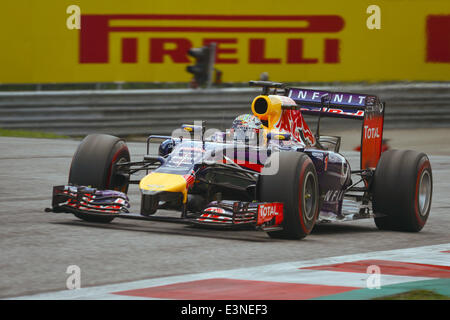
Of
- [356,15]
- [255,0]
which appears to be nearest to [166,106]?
[255,0]

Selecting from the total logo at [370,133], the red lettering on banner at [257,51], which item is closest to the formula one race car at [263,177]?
the total logo at [370,133]

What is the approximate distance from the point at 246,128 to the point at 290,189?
1501mm

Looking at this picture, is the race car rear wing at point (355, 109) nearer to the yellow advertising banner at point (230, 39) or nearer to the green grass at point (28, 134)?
the yellow advertising banner at point (230, 39)

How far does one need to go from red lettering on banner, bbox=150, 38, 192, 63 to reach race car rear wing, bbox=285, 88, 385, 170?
1044 cm

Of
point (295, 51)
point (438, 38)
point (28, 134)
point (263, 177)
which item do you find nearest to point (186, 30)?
point (295, 51)

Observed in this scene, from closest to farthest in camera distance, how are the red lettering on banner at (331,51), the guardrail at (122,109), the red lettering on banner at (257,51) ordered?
the guardrail at (122,109) < the red lettering on banner at (257,51) < the red lettering on banner at (331,51)

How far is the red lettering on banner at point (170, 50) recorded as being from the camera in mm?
21609

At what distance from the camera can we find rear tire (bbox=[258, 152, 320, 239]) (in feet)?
29.0

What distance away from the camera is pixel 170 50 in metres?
21.8

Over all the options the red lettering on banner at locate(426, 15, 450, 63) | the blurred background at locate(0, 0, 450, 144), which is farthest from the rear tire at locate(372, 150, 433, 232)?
the red lettering on banner at locate(426, 15, 450, 63)

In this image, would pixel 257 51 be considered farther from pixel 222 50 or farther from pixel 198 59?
pixel 198 59

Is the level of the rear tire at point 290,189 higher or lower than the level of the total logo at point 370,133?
lower

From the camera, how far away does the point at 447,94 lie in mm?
24000

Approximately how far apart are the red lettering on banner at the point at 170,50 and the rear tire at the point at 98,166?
39.0 ft
